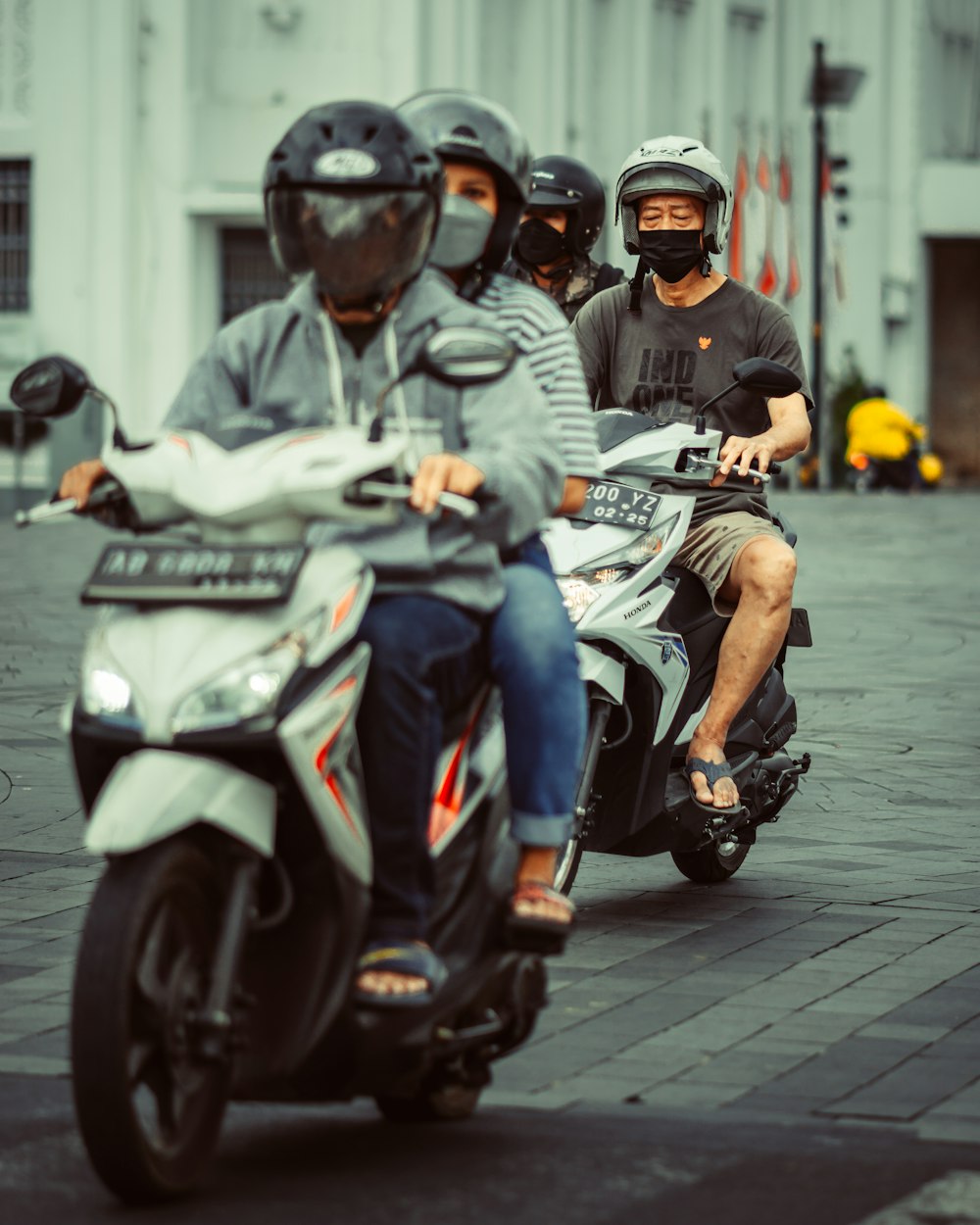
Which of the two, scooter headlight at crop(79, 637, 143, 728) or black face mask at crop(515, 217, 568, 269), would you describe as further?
black face mask at crop(515, 217, 568, 269)

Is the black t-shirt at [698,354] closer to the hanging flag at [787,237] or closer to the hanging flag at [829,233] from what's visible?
the hanging flag at [829,233]

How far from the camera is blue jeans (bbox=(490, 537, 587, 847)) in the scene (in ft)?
15.4

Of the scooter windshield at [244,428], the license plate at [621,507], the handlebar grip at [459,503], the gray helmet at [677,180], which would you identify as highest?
the gray helmet at [677,180]

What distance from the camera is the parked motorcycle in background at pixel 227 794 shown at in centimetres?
412

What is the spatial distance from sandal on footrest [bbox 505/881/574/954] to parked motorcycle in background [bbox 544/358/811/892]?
5.61ft

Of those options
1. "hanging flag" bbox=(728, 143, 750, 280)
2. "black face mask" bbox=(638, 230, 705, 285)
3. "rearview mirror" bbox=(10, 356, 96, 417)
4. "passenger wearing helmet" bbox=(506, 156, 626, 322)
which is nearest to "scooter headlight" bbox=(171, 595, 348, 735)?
"rearview mirror" bbox=(10, 356, 96, 417)

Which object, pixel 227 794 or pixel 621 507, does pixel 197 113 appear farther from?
pixel 227 794

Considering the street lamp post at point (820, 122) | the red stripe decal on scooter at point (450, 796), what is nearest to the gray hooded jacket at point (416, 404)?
the red stripe decal on scooter at point (450, 796)

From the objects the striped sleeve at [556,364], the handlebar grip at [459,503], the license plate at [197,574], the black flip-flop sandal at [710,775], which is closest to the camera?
the license plate at [197,574]

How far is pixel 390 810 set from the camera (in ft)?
14.5

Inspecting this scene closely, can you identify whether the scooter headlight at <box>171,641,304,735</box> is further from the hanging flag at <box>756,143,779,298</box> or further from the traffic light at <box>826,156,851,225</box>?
the hanging flag at <box>756,143,779,298</box>

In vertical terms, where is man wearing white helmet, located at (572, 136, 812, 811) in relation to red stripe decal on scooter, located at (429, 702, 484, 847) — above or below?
above

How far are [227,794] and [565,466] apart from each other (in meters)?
1.16

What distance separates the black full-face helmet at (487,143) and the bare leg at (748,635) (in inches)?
80.9
